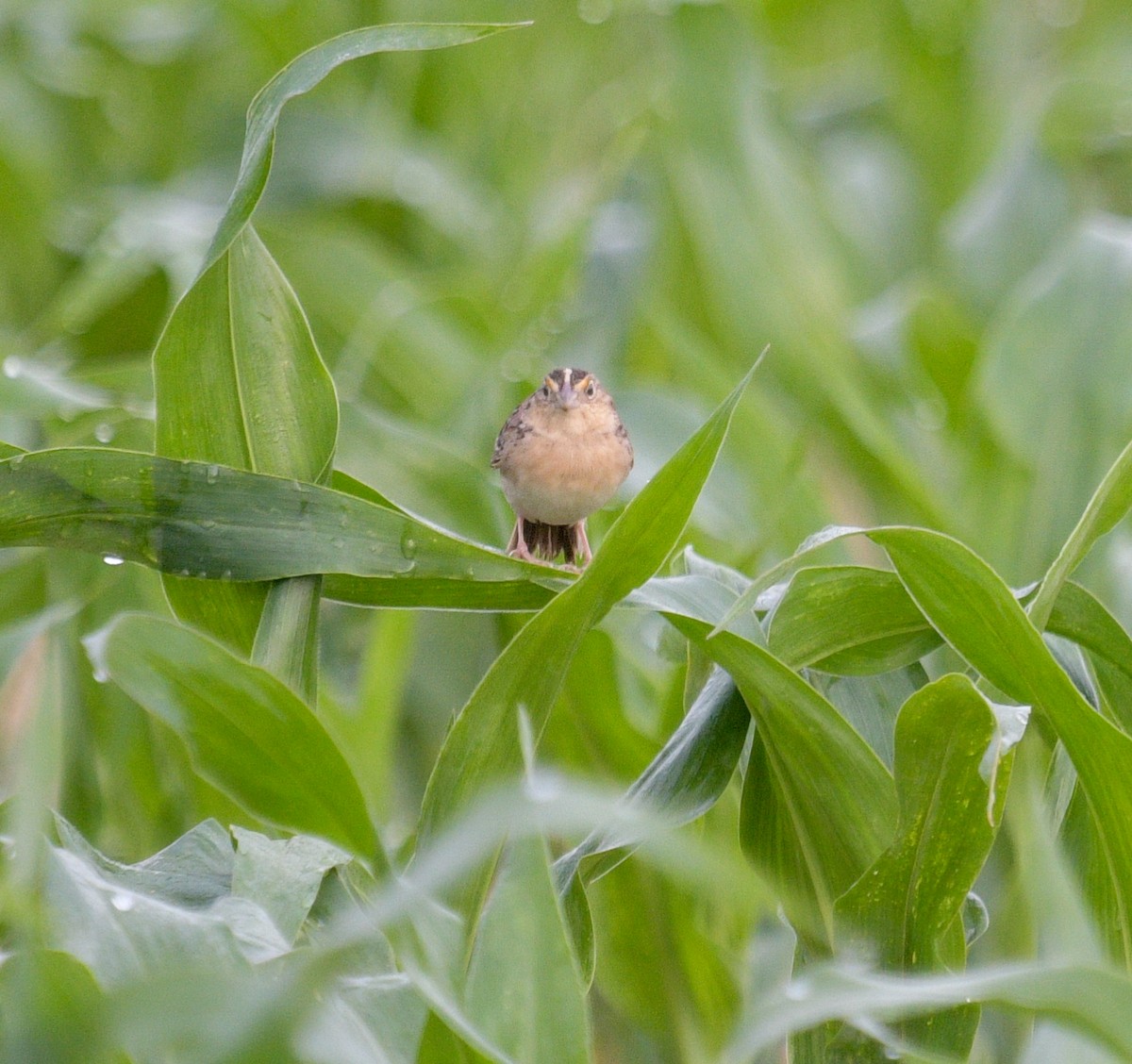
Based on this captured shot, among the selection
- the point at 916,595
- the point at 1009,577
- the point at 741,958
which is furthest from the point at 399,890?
the point at 1009,577

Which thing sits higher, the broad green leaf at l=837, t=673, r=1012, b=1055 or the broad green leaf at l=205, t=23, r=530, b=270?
the broad green leaf at l=205, t=23, r=530, b=270

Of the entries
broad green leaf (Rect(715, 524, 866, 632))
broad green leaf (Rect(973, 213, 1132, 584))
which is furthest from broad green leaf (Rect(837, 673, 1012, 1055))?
broad green leaf (Rect(973, 213, 1132, 584))

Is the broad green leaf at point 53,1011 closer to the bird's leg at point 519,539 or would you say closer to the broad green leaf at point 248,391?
the broad green leaf at point 248,391

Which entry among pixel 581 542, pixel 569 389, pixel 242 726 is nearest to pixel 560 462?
pixel 581 542

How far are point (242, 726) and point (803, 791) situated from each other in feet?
1.28

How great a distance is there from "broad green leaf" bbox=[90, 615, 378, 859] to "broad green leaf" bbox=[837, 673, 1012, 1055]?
342 mm

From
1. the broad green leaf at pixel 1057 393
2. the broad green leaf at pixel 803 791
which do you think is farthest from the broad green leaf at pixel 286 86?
the broad green leaf at pixel 1057 393

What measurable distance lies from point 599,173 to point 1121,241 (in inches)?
36.2

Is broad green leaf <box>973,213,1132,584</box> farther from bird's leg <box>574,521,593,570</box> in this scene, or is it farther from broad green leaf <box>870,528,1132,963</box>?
broad green leaf <box>870,528,1132,963</box>

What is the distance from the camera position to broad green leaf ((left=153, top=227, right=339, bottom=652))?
3.50ft

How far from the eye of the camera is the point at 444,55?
3.12 m

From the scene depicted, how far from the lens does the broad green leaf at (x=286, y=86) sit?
98cm

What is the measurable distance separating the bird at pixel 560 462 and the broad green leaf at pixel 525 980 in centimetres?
69

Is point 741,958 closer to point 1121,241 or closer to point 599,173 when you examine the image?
point 1121,241
